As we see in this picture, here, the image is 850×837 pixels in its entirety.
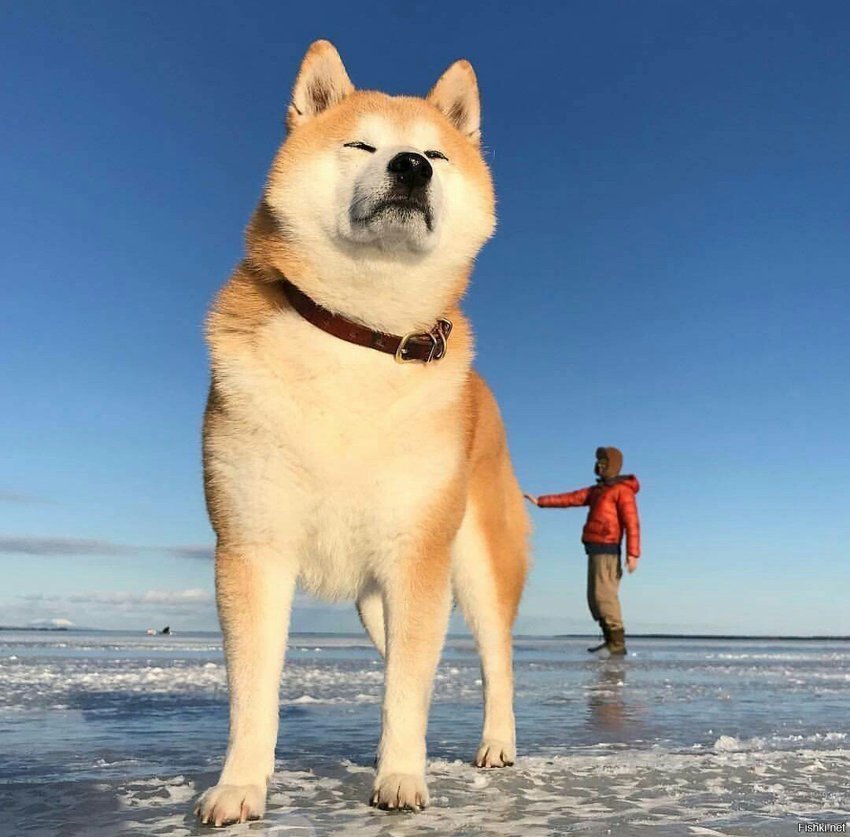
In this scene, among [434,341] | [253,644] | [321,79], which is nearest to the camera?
[253,644]

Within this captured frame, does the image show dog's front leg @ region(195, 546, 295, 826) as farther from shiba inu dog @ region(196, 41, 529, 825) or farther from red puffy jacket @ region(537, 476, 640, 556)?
red puffy jacket @ region(537, 476, 640, 556)

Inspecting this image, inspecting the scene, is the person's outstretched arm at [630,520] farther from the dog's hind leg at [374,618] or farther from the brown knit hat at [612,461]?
the dog's hind leg at [374,618]

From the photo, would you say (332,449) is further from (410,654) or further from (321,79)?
(321,79)

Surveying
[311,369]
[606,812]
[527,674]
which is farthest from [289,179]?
[527,674]

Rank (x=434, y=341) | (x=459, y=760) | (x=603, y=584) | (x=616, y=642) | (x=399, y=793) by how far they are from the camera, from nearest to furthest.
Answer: (x=399, y=793), (x=434, y=341), (x=459, y=760), (x=603, y=584), (x=616, y=642)

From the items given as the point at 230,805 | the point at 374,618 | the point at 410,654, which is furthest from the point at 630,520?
the point at 230,805

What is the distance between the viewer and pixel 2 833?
211 cm

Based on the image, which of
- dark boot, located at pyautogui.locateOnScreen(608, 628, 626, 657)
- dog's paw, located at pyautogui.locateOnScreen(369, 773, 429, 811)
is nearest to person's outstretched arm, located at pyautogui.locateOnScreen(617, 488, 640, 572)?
dark boot, located at pyautogui.locateOnScreen(608, 628, 626, 657)

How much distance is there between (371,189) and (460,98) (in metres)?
0.93

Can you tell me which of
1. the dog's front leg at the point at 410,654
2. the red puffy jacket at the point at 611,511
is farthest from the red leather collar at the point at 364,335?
the red puffy jacket at the point at 611,511

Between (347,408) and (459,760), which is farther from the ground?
(347,408)

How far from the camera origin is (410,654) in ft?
8.45

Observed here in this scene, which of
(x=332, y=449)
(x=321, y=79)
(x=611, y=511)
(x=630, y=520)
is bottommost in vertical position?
(x=332, y=449)

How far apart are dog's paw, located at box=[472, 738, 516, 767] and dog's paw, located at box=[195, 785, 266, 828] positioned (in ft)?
3.46
